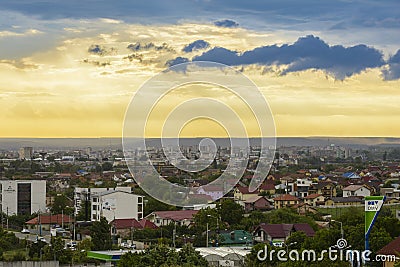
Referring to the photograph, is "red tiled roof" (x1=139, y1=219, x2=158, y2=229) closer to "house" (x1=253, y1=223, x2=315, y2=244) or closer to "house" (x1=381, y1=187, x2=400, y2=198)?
"house" (x1=253, y1=223, x2=315, y2=244)

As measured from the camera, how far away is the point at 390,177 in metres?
34.4

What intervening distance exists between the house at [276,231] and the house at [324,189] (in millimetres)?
12871

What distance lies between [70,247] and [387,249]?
667 cm

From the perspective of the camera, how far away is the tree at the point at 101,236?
1454 cm

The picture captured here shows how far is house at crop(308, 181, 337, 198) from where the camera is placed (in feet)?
92.1

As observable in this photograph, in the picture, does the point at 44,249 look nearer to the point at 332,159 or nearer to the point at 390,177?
the point at 390,177

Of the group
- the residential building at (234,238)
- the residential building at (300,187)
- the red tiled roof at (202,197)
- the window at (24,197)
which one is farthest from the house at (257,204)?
the window at (24,197)

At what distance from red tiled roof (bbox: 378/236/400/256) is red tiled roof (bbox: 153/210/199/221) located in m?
8.75

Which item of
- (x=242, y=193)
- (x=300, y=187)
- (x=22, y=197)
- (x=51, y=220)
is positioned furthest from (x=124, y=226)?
(x=300, y=187)

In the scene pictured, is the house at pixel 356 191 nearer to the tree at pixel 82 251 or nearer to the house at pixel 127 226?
the house at pixel 127 226

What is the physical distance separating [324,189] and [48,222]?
40.6 feet

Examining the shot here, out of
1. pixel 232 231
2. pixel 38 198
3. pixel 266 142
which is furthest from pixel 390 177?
pixel 266 142

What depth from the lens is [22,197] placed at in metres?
24.5

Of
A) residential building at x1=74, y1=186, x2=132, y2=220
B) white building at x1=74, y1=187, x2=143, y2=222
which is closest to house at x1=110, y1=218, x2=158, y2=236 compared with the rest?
white building at x1=74, y1=187, x2=143, y2=222
